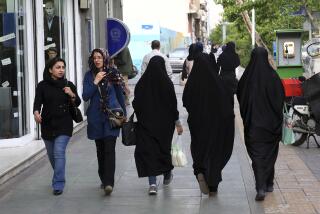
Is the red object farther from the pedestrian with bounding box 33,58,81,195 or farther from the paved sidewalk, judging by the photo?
the pedestrian with bounding box 33,58,81,195

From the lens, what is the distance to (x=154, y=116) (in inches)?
293

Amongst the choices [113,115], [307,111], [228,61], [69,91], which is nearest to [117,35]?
[228,61]

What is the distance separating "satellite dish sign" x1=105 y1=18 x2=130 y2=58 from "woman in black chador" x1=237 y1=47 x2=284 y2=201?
659cm

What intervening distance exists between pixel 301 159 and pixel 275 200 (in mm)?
2835

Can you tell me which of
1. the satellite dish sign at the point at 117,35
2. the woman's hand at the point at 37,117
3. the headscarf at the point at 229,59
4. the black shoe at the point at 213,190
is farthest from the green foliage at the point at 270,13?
the woman's hand at the point at 37,117

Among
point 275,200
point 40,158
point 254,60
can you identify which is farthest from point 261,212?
point 40,158

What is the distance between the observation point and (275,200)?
722 cm

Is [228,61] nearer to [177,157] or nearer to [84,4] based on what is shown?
[84,4]

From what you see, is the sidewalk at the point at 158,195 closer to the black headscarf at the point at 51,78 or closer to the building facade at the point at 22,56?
the building facade at the point at 22,56

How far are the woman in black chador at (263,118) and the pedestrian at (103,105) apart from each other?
149 centimetres

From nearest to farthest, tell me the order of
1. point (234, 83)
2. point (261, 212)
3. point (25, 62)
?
point (261, 212)
point (25, 62)
point (234, 83)

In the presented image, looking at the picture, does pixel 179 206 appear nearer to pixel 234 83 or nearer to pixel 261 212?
pixel 261 212

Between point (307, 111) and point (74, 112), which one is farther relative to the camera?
point (307, 111)

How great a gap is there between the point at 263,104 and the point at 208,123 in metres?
0.64
